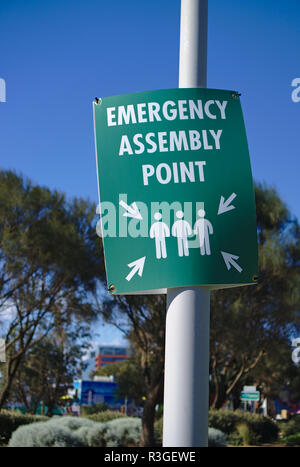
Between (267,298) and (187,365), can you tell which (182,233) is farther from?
(267,298)

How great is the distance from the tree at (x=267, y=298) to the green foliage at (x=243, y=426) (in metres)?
3.95

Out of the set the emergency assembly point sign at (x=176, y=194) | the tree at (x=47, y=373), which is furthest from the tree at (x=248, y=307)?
the emergency assembly point sign at (x=176, y=194)

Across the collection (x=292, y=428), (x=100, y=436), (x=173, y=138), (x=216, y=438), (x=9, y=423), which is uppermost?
(x=173, y=138)

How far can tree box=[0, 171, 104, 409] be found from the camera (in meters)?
16.4

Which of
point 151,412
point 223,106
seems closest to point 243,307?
point 151,412

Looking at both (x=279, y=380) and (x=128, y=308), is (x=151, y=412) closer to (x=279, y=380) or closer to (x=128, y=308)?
(x=128, y=308)

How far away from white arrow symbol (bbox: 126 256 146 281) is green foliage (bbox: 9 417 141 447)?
1495 cm

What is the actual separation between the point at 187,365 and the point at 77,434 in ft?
55.5

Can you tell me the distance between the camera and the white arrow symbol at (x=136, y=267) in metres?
2.09

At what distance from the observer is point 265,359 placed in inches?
968

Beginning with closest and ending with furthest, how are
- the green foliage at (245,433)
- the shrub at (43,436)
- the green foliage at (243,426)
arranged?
the shrub at (43,436)
the green foliage at (245,433)
the green foliage at (243,426)

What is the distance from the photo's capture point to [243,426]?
23.5 m

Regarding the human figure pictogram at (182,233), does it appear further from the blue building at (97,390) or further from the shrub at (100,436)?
the blue building at (97,390)

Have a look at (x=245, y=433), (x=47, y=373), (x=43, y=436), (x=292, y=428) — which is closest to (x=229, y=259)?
(x=43, y=436)
